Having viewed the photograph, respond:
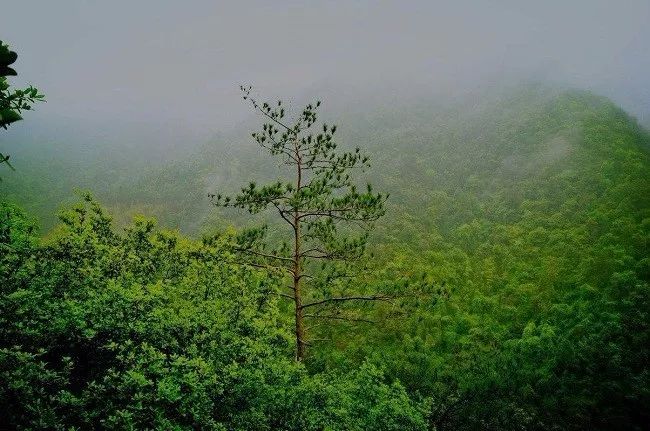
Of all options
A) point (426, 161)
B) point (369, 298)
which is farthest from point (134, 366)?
point (426, 161)

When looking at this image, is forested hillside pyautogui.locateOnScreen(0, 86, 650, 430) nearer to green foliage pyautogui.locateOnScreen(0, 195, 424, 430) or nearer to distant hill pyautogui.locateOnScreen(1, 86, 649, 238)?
green foliage pyautogui.locateOnScreen(0, 195, 424, 430)

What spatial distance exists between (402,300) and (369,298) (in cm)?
122

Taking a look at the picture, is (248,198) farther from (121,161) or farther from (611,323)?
(121,161)

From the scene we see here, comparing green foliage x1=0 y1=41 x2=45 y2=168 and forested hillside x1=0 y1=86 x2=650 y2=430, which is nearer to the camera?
green foliage x1=0 y1=41 x2=45 y2=168

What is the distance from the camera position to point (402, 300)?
14.3 metres

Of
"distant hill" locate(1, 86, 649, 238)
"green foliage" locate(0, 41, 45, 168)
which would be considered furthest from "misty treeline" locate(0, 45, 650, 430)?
"green foliage" locate(0, 41, 45, 168)

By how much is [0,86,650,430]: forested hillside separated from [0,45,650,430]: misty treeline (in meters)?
0.08

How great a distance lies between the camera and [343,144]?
66.2m

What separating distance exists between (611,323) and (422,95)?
216ft

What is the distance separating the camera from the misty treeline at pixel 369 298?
21.3 feet

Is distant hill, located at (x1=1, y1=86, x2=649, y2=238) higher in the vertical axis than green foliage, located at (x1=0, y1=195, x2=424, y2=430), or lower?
higher

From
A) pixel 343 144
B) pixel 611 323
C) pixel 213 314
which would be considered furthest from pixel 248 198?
pixel 343 144

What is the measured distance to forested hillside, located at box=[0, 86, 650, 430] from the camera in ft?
→ 21.2

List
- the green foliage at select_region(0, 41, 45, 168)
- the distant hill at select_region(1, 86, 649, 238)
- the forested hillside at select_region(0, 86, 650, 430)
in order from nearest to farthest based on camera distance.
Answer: the green foliage at select_region(0, 41, 45, 168)
the forested hillside at select_region(0, 86, 650, 430)
the distant hill at select_region(1, 86, 649, 238)
